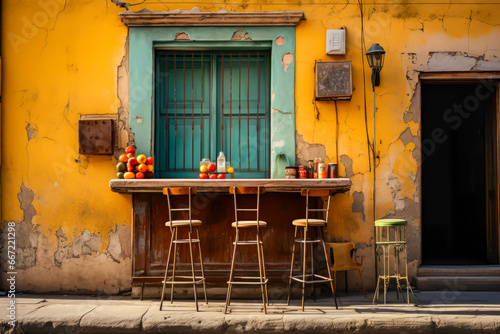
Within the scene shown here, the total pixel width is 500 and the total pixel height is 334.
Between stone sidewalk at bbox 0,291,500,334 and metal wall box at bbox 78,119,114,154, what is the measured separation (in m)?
2.00

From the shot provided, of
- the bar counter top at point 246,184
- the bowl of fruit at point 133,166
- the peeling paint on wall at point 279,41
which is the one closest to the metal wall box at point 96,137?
the bowl of fruit at point 133,166

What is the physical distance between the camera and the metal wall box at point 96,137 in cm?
596

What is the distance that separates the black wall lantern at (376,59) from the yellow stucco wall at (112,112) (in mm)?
147

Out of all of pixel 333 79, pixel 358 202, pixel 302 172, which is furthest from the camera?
pixel 358 202

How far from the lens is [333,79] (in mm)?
5922

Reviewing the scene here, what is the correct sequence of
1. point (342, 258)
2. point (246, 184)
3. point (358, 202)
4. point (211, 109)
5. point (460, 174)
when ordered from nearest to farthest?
point (246, 184) → point (342, 258) → point (358, 202) → point (211, 109) → point (460, 174)

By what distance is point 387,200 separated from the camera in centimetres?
604

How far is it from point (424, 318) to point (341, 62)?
327cm

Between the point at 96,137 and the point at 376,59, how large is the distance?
3.78 m

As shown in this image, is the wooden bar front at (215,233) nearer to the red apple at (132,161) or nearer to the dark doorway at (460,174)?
the red apple at (132,161)

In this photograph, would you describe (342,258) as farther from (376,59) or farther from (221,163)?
(376,59)

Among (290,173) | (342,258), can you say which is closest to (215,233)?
(290,173)

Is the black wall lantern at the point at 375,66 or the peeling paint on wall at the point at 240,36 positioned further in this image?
the peeling paint on wall at the point at 240,36

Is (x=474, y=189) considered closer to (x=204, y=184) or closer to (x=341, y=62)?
(x=341, y=62)
